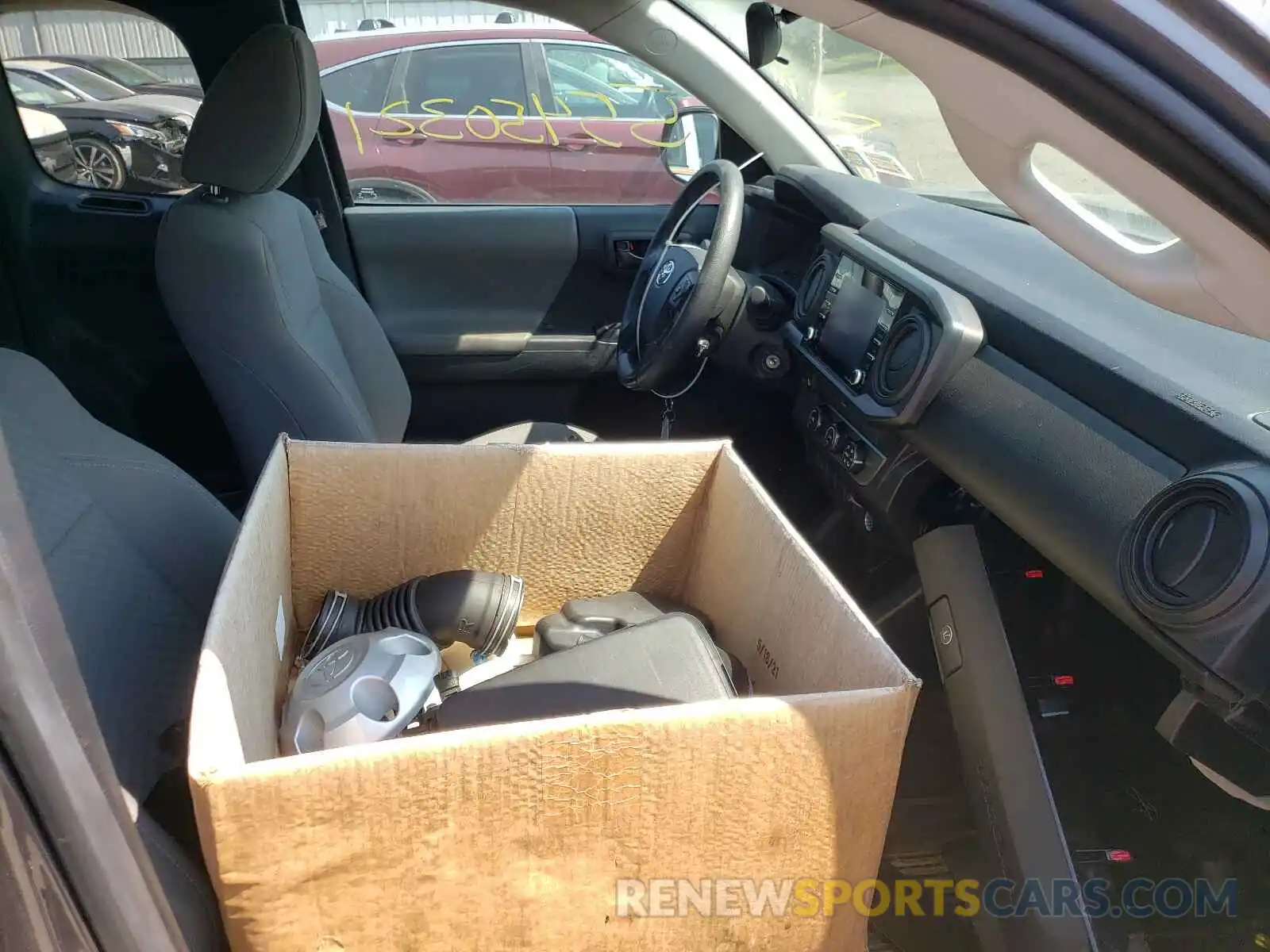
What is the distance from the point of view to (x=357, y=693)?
0.90 m

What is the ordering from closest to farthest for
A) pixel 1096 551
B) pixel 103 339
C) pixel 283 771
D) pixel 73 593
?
pixel 283 771
pixel 73 593
pixel 1096 551
pixel 103 339

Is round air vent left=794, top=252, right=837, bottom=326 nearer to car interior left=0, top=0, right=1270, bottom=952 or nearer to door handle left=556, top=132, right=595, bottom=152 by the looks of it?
car interior left=0, top=0, right=1270, bottom=952

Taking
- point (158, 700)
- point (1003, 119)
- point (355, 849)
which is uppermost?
point (1003, 119)

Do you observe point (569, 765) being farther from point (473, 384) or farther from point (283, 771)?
point (473, 384)

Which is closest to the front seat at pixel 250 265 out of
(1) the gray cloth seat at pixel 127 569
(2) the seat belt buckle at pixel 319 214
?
(1) the gray cloth seat at pixel 127 569

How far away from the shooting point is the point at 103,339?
205 cm

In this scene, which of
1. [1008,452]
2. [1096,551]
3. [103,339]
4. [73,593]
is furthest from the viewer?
[103,339]

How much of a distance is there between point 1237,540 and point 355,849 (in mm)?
754

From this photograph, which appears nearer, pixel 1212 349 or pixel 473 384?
pixel 1212 349

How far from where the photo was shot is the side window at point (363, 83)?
97.4 inches

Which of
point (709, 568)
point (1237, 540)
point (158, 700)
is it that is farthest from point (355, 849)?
point (1237, 540)

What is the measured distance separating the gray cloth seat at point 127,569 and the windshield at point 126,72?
1427mm

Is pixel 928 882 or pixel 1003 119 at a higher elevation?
pixel 1003 119

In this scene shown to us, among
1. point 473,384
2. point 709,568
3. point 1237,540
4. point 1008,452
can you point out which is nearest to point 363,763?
point 709,568
